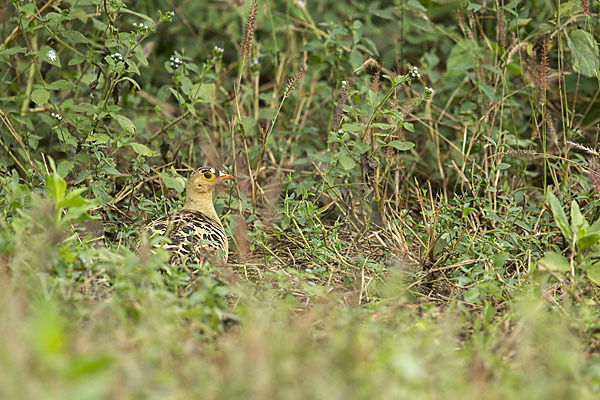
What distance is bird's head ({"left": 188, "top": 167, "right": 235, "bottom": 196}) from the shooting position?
4418 millimetres

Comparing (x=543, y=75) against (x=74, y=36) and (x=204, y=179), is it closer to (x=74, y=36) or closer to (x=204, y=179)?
(x=204, y=179)

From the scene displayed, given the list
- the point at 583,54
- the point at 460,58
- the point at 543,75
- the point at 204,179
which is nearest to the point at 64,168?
the point at 204,179

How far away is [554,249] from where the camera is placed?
4051 mm

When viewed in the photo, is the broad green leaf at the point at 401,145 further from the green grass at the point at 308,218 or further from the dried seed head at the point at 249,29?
the dried seed head at the point at 249,29

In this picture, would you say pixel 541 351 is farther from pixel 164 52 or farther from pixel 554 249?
pixel 164 52

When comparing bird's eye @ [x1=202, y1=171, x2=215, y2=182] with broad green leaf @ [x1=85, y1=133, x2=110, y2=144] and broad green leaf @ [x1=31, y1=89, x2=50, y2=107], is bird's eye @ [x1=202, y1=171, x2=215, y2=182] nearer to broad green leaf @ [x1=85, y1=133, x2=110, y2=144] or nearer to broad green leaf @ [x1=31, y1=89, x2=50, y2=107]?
broad green leaf @ [x1=85, y1=133, x2=110, y2=144]

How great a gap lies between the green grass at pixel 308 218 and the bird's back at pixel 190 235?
6.3 inches

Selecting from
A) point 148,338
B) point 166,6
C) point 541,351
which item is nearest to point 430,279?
point 541,351

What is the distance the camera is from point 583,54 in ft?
15.5

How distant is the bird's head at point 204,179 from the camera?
14.5 ft

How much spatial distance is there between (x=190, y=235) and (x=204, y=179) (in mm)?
735

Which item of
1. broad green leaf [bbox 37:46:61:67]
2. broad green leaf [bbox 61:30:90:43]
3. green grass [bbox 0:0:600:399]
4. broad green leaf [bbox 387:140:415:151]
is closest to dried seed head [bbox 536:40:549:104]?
green grass [bbox 0:0:600:399]

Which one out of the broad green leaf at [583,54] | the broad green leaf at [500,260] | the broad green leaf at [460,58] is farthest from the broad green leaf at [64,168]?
the broad green leaf at [583,54]

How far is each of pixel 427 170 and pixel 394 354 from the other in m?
3.00
